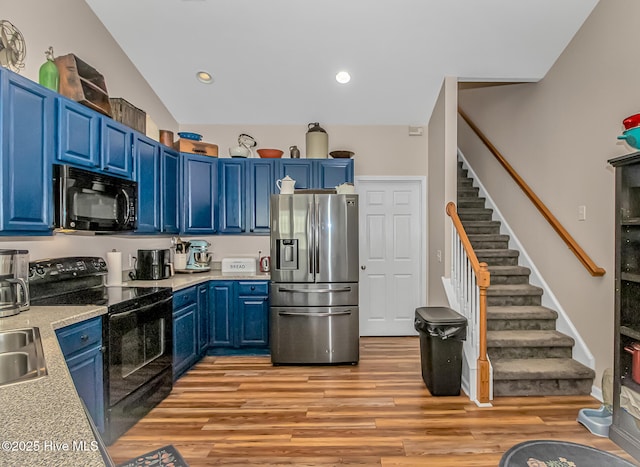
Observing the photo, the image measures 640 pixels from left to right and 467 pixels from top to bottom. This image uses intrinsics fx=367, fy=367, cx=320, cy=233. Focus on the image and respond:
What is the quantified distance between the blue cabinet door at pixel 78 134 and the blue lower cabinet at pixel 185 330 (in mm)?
1360

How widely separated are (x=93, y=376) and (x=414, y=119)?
4.23 metres

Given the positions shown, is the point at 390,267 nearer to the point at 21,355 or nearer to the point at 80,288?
the point at 80,288

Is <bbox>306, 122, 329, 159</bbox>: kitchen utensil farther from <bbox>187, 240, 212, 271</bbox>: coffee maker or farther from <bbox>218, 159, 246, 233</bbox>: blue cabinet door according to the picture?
<bbox>187, 240, 212, 271</bbox>: coffee maker

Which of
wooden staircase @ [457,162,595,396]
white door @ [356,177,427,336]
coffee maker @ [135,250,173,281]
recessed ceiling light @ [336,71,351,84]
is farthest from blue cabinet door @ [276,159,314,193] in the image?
wooden staircase @ [457,162,595,396]

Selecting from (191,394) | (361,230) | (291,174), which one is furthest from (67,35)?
(361,230)

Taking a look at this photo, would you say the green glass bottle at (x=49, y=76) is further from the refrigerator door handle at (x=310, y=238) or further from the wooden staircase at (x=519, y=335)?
the wooden staircase at (x=519, y=335)

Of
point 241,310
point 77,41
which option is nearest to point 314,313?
point 241,310

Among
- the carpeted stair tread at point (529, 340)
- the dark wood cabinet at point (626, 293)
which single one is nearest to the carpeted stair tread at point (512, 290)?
the carpeted stair tread at point (529, 340)

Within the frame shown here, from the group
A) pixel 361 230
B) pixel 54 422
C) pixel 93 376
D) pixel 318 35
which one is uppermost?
pixel 318 35

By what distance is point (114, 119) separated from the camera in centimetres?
316

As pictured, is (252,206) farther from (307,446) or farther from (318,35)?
(307,446)

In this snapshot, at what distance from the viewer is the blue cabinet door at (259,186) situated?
4.44 meters

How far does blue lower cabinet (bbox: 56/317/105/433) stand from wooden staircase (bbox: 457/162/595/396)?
9.67 ft

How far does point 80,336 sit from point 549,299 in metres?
4.05
